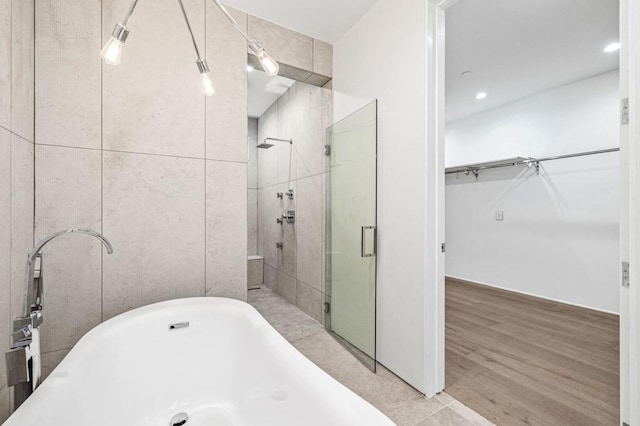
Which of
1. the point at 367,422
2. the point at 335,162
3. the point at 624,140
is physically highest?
the point at 335,162

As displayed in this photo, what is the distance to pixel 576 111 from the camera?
328 cm

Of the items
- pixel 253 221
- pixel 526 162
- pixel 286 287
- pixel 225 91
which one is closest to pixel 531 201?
pixel 526 162

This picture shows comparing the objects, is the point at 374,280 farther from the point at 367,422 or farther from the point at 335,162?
the point at 367,422

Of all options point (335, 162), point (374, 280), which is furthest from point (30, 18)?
point (374, 280)

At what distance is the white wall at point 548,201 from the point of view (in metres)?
3.06

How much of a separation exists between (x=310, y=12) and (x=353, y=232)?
1778 mm

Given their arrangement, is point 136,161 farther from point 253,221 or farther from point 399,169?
point 253,221

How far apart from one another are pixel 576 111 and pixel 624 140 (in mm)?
3037

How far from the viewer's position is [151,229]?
1.82 metres

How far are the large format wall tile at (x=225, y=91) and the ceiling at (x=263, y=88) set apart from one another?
98cm

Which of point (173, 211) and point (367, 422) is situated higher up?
point (173, 211)

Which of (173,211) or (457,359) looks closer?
(173,211)

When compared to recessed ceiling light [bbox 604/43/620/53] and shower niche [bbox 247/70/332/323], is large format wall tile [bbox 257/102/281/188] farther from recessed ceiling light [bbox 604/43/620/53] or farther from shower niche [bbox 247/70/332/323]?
recessed ceiling light [bbox 604/43/620/53]

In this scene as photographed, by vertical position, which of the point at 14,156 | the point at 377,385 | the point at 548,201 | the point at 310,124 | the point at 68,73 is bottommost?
the point at 377,385
